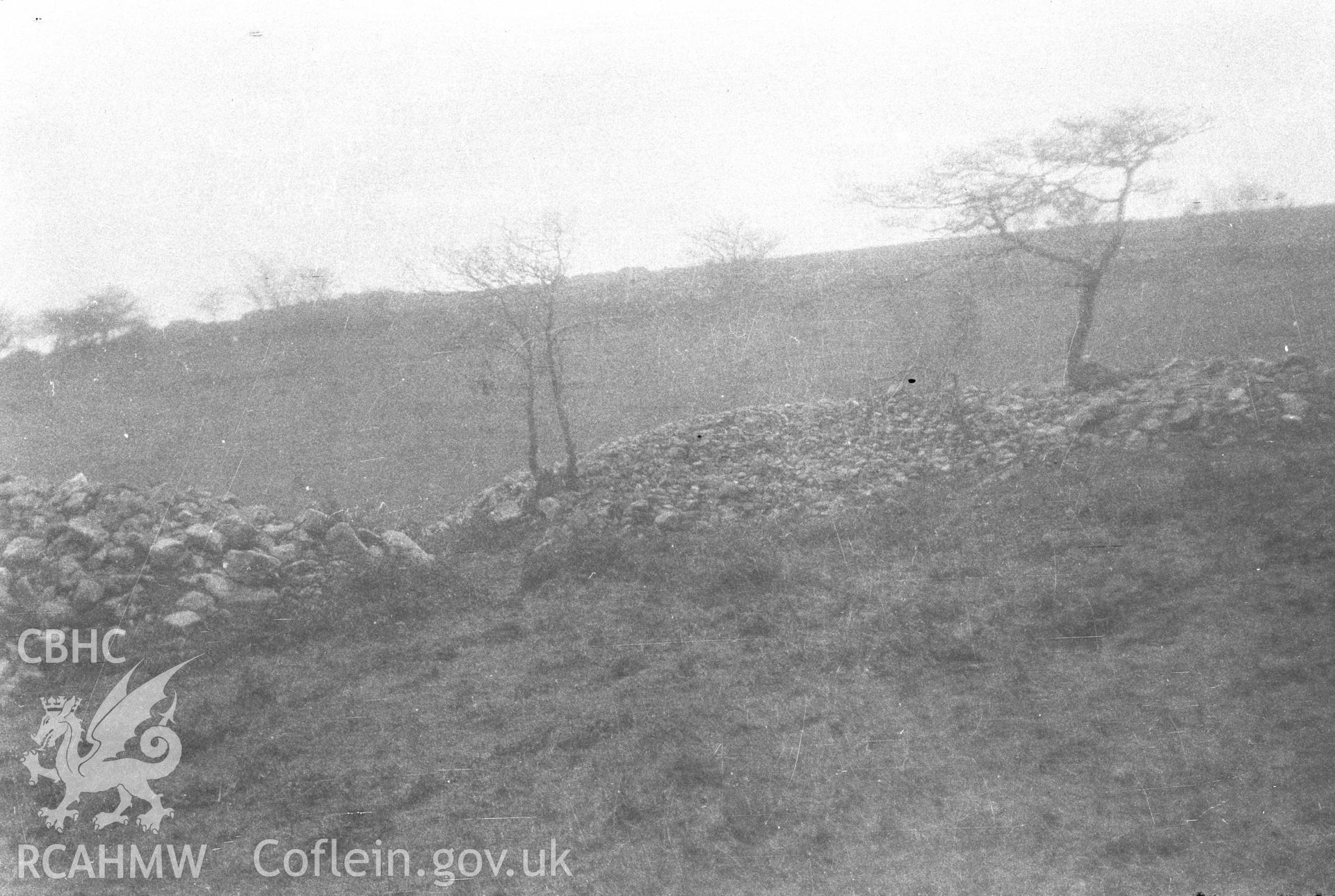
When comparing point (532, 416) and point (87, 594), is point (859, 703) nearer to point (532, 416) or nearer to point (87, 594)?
point (532, 416)

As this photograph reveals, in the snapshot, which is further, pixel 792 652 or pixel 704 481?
pixel 704 481

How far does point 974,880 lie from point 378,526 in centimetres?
329

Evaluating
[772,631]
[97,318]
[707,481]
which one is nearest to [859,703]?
[772,631]

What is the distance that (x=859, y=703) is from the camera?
12.0 ft

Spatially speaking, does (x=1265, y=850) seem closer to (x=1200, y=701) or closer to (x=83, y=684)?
(x=1200, y=701)

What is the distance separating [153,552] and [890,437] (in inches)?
150

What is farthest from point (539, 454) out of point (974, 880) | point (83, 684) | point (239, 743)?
point (974, 880)

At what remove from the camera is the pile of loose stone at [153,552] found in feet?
13.9

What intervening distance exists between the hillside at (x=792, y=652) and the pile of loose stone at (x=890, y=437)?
2 centimetres

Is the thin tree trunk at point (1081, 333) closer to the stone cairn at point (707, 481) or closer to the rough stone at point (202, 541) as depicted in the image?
the stone cairn at point (707, 481)

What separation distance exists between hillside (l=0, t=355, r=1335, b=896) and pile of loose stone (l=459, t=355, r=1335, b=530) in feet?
0.05

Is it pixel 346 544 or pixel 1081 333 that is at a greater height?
pixel 1081 333

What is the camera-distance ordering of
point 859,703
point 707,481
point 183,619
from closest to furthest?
point 859,703 < point 183,619 < point 707,481

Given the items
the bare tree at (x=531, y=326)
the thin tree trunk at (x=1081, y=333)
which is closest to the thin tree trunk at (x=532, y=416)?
the bare tree at (x=531, y=326)
